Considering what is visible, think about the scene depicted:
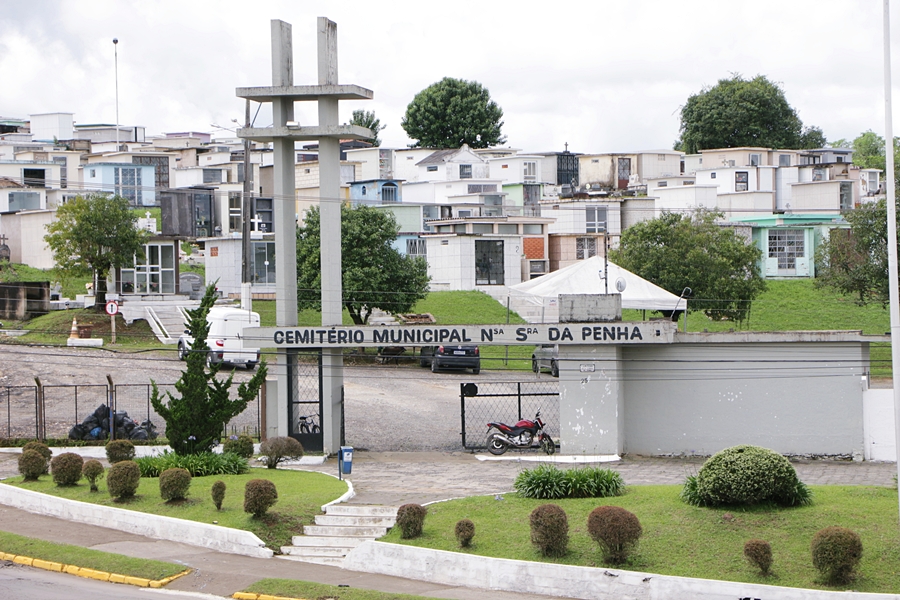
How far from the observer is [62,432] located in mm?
34469

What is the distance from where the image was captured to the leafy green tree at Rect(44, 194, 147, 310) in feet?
161

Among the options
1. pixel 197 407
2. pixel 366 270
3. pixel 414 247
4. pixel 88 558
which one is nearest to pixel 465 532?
pixel 88 558

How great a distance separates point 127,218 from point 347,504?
32.2 meters

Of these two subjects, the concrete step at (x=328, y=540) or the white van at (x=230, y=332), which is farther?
the white van at (x=230, y=332)

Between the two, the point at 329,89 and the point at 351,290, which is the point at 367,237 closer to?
the point at 351,290

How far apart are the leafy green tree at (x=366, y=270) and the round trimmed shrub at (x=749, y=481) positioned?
3110 cm

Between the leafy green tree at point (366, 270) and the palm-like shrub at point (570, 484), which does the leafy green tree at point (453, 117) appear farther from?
the palm-like shrub at point (570, 484)

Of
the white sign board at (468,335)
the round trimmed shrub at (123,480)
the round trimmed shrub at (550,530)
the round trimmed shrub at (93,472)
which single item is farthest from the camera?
the white sign board at (468,335)

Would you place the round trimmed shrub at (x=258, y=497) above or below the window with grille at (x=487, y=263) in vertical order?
below

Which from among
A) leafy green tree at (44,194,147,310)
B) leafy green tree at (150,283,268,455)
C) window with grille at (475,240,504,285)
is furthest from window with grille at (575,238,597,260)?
leafy green tree at (150,283,268,455)

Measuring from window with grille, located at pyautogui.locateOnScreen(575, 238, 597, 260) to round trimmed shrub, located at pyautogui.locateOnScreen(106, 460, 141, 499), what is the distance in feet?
164

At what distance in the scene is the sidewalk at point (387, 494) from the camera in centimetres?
1836

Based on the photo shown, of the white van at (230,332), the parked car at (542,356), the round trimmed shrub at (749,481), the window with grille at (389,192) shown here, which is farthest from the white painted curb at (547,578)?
the window with grille at (389,192)

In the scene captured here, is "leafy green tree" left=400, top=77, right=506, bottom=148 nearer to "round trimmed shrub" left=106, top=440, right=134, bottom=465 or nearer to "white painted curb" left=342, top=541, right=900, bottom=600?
"round trimmed shrub" left=106, top=440, right=134, bottom=465
